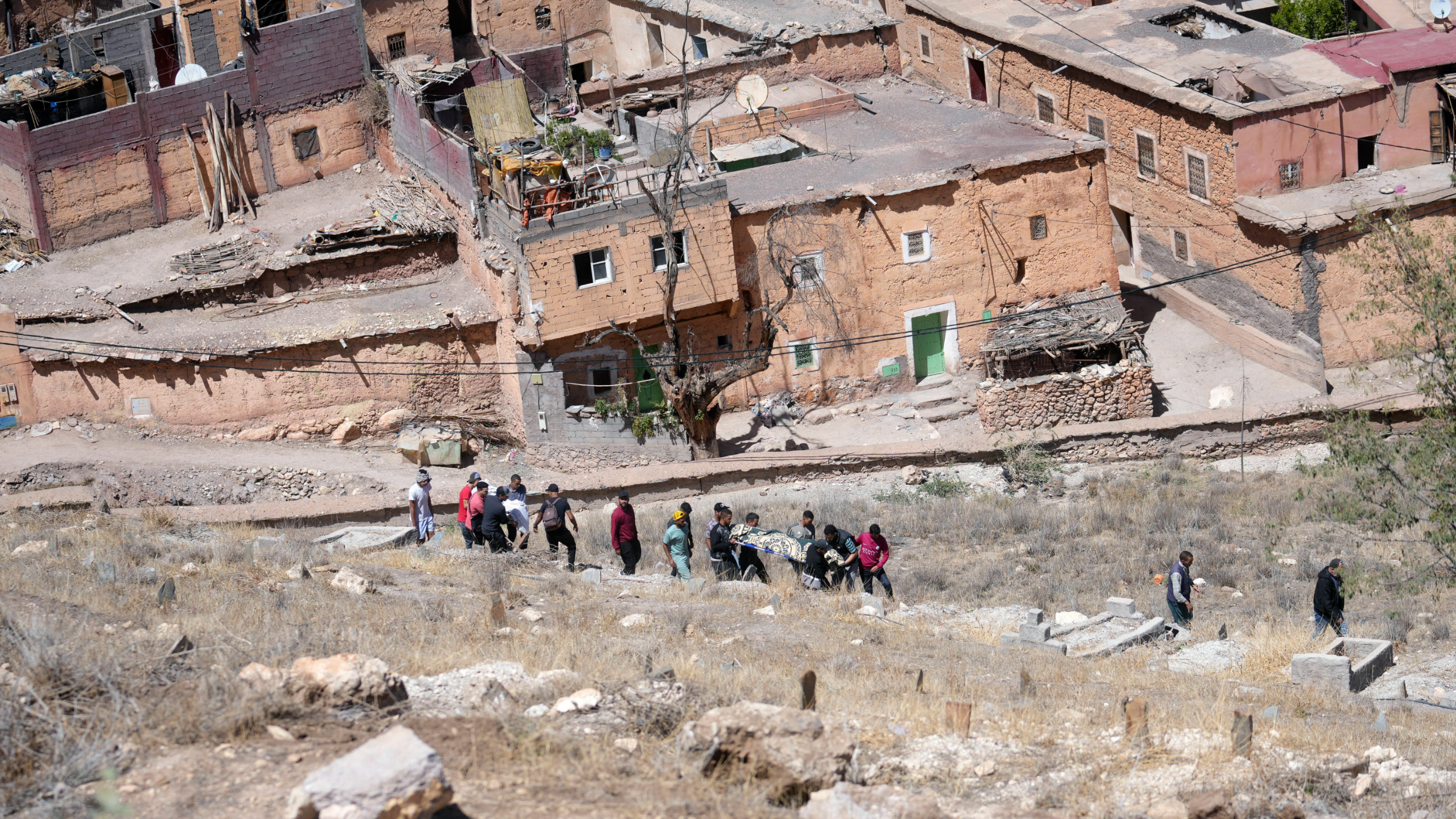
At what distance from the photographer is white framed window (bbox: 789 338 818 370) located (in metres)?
29.9

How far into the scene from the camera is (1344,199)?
28.8 m

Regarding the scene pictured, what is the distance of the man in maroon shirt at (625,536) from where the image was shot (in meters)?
19.5

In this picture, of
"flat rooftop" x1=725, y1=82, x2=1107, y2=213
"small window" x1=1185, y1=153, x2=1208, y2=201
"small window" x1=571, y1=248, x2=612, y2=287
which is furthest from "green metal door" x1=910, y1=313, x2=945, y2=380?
"small window" x1=571, y1=248, x2=612, y2=287

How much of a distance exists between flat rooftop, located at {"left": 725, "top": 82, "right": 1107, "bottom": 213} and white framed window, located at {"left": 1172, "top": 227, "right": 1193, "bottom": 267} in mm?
3049

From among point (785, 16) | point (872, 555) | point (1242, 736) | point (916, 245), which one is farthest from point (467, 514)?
point (785, 16)

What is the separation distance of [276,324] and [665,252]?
309 inches

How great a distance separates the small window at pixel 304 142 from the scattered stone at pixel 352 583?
1973 cm

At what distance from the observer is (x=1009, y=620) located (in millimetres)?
18406

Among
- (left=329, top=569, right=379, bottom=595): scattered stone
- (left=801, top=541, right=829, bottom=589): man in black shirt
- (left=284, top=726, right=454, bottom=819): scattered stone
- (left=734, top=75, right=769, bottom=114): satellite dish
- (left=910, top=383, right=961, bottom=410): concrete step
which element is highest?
(left=734, top=75, right=769, bottom=114): satellite dish

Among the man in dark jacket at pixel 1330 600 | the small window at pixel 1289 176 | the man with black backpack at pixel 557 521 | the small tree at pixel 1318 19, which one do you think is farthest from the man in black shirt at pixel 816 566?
the small tree at pixel 1318 19

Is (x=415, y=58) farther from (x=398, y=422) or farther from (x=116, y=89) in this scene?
(x=398, y=422)

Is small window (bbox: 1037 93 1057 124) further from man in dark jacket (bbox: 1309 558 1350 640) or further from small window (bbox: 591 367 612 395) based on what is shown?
man in dark jacket (bbox: 1309 558 1350 640)

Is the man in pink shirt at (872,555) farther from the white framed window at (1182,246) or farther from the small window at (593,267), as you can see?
the white framed window at (1182,246)

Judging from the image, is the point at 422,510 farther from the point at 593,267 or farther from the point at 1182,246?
the point at 1182,246
